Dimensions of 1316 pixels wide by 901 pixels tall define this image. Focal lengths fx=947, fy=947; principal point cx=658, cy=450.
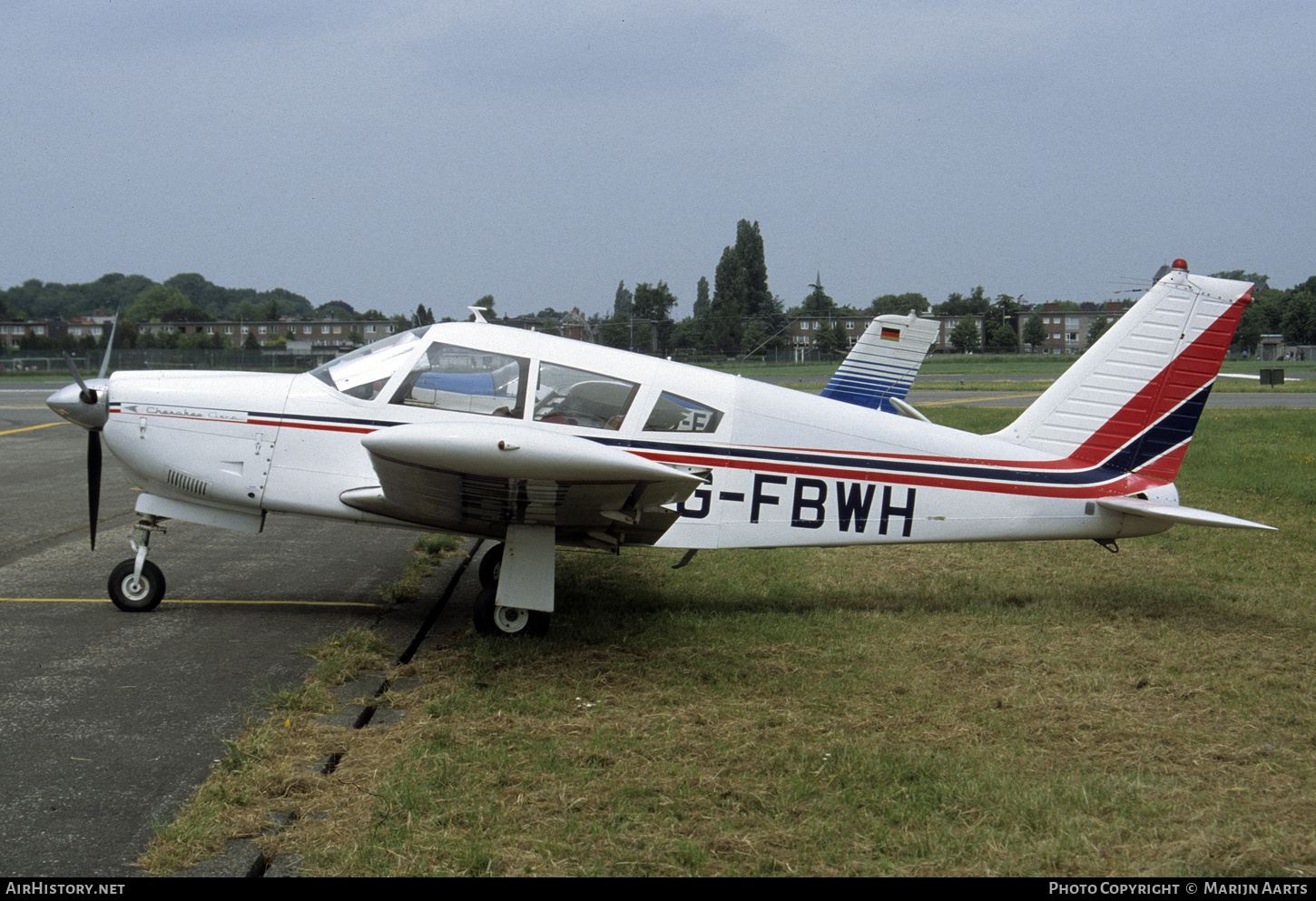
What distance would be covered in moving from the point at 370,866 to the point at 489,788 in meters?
0.71

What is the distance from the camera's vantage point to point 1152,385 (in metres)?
6.82

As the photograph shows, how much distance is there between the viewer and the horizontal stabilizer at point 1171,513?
622cm

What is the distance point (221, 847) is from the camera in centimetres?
332

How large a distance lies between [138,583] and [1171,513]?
23.5ft

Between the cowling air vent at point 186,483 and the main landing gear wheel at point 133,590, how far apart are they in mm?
648

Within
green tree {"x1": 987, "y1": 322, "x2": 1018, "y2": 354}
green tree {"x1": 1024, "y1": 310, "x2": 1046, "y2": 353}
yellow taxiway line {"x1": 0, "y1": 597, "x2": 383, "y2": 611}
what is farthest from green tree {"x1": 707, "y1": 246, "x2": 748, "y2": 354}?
green tree {"x1": 1024, "y1": 310, "x2": 1046, "y2": 353}

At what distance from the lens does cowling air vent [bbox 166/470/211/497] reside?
21.1 feet

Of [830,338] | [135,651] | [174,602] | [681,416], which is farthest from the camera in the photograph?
[830,338]

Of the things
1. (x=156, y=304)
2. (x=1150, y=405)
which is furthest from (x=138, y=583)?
(x=156, y=304)

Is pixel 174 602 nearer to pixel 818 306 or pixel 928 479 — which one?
pixel 928 479

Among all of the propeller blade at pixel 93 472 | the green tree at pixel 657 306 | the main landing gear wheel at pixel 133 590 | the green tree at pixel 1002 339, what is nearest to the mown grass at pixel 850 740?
the main landing gear wheel at pixel 133 590

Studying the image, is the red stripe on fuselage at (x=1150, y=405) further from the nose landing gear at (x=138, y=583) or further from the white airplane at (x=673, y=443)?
the nose landing gear at (x=138, y=583)

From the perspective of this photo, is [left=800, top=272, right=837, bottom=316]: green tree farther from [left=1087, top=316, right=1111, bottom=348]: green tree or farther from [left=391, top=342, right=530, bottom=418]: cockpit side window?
[left=391, top=342, right=530, bottom=418]: cockpit side window

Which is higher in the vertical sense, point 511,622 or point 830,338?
point 830,338
